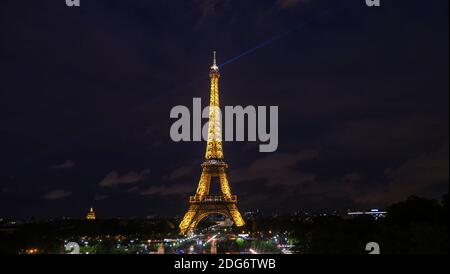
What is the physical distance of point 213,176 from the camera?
58000 mm

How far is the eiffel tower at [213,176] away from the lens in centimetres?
5706

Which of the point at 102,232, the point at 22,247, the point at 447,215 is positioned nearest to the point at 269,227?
the point at 102,232

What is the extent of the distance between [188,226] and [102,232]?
13881 mm

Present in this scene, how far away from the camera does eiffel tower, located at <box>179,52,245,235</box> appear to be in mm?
57062
